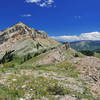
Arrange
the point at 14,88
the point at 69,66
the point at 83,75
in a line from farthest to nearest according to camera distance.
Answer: the point at 69,66 < the point at 83,75 < the point at 14,88

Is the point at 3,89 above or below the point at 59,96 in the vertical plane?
above

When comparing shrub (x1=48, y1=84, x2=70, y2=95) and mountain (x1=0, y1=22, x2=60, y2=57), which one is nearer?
shrub (x1=48, y1=84, x2=70, y2=95)

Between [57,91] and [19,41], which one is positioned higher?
[19,41]

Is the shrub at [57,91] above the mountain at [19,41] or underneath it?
underneath

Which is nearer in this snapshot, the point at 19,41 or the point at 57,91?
the point at 57,91

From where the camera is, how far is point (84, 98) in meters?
11.1

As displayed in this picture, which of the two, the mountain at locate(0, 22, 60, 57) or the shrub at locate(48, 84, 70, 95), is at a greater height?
the mountain at locate(0, 22, 60, 57)

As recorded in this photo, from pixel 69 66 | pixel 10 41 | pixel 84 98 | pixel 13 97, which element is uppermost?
pixel 10 41

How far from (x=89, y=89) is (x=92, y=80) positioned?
3.23m

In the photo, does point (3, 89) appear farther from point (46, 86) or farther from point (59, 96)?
point (59, 96)

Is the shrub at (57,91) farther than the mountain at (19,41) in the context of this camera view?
No

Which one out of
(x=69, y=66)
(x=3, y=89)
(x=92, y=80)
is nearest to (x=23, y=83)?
(x=3, y=89)

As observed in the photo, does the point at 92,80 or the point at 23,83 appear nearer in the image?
the point at 23,83

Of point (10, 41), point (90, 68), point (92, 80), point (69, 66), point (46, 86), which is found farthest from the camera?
point (10, 41)
